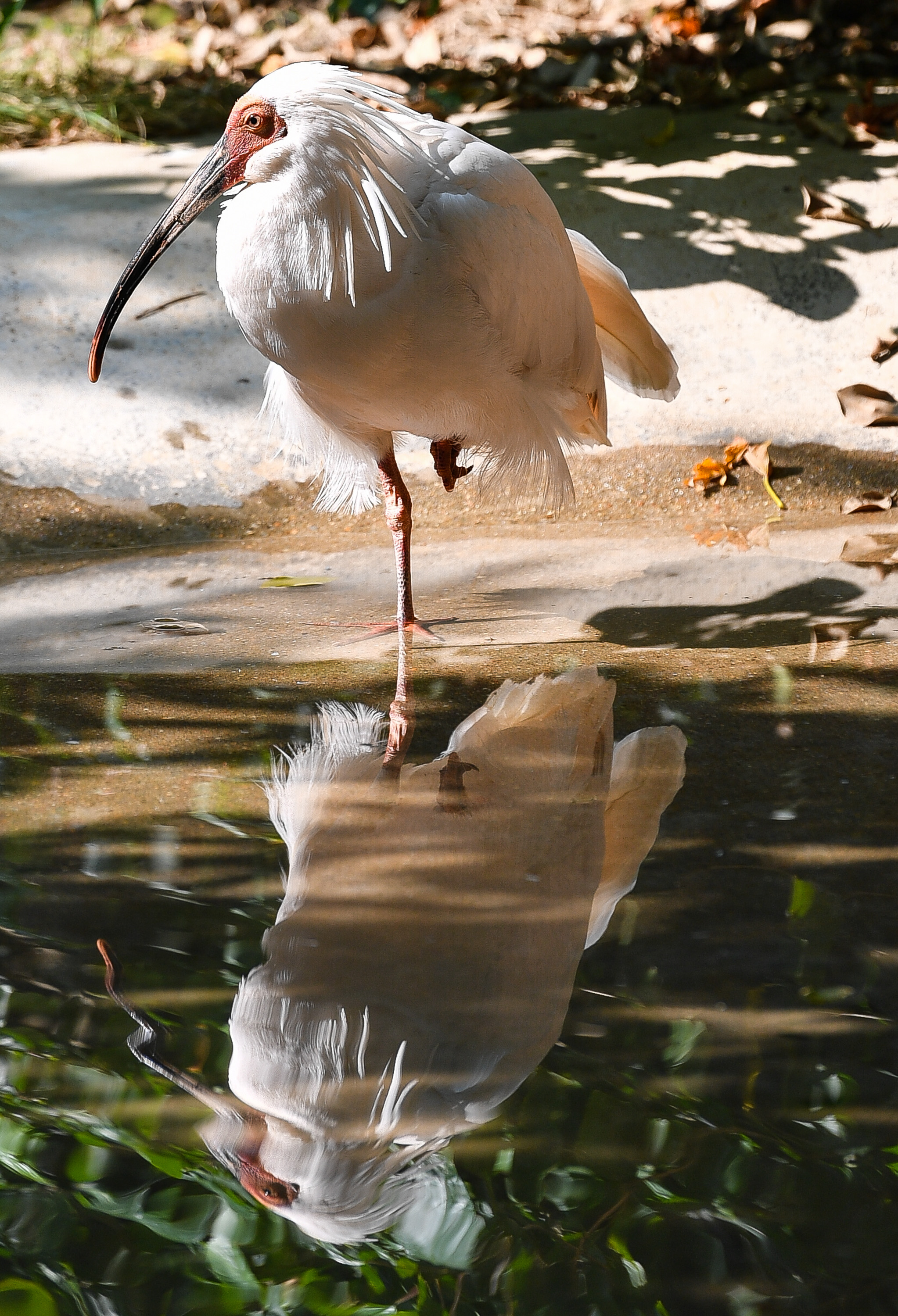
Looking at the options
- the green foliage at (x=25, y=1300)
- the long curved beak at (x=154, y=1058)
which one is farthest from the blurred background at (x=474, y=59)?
the green foliage at (x=25, y=1300)

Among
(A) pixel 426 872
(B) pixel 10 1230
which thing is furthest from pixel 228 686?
(B) pixel 10 1230

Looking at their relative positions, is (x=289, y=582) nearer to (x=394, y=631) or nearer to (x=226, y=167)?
(x=394, y=631)

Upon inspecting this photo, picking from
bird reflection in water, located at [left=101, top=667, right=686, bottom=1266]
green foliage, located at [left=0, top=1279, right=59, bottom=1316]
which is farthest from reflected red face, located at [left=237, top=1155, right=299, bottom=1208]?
green foliage, located at [left=0, top=1279, right=59, bottom=1316]

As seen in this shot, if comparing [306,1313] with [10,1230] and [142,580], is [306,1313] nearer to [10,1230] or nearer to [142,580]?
[10,1230]

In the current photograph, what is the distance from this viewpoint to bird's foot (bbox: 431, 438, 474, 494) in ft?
12.4

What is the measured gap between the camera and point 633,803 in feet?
8.65

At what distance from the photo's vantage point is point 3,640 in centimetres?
354

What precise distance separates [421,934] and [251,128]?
1.91m

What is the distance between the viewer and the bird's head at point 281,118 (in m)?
2.96

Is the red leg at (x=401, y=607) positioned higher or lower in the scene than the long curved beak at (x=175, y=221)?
lower

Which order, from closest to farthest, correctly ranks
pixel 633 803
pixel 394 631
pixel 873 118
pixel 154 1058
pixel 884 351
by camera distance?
pixel 154 1058, pixel 633 803, pixel 394 631, pixel 884 351, pixel 873 118

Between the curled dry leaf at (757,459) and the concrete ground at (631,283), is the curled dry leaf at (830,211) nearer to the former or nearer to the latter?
the concrete ground at (631,283)

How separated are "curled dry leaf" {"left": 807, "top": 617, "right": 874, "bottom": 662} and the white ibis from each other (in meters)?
0.90

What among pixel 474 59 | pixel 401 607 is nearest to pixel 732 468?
pixel 401 607
